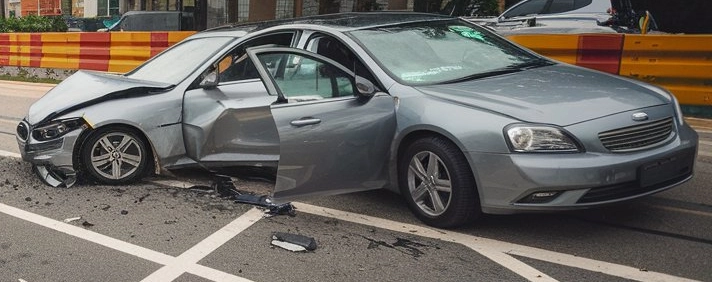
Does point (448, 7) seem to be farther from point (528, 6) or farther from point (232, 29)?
point (232, 29)

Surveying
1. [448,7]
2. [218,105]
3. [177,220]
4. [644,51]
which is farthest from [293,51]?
[448,7]

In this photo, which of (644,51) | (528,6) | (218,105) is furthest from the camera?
(528,6)

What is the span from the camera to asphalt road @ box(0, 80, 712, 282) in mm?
3486

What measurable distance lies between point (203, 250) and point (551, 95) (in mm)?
2333

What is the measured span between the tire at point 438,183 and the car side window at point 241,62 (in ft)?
5.32

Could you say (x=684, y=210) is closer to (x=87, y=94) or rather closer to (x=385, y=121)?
(x=385, y=121)

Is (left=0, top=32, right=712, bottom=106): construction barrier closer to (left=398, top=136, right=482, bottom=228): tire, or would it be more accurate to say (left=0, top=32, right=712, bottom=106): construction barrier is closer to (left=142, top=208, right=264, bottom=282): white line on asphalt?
(left=398, top=136, right=482, bottom=228): tire

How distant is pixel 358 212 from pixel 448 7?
1012 cm

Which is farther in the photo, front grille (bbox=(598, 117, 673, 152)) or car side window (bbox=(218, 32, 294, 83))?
car side window (bbox=(218, 32, 294, 83))

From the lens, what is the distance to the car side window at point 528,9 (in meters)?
11.1

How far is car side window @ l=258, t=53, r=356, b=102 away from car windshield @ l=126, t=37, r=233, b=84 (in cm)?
106

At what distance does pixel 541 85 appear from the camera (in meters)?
4.07

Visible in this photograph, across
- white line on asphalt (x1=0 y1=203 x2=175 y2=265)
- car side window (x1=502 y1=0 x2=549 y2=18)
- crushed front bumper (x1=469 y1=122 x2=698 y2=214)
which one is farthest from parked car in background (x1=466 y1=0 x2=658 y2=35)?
white line on asphalt (x1=0 y1=203 x2=175 y2=265)

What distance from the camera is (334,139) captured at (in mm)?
4094
